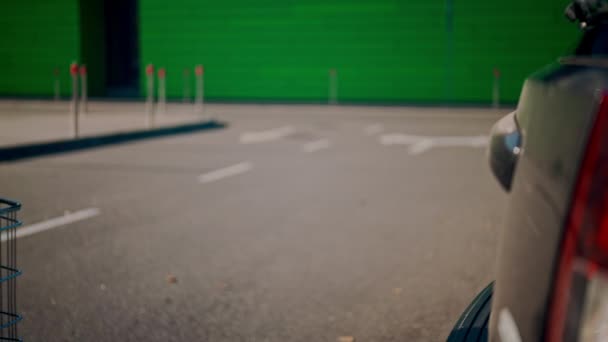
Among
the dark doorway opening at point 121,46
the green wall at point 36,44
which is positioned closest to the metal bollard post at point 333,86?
the dark doorway opening at point 121,46

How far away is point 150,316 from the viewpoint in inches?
154

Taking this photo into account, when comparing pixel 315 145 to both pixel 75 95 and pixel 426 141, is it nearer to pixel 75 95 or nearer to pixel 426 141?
pixel 426 141

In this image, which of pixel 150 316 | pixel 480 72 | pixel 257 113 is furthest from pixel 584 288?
pixel 480 72

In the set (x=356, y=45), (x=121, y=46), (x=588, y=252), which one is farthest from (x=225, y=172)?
(x=121, y=46)

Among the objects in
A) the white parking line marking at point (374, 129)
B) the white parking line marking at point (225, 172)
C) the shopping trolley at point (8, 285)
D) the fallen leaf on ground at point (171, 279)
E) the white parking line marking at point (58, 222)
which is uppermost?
the shopping trolley at point (8, 285)

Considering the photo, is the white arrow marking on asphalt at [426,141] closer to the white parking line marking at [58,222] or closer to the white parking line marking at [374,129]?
the white parking line marking at [374,129]

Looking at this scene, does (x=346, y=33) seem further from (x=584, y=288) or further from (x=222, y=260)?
(x=584, y=288)

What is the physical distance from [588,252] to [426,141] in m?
13.4

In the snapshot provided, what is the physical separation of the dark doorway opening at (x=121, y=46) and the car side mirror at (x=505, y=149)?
111 ft

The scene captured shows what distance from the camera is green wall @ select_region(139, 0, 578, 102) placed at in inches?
1091

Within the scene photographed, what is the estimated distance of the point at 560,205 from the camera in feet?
3.81

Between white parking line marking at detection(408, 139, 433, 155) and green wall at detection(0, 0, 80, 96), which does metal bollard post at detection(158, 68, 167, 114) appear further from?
green wall at detection(0, 0, 80, 96)

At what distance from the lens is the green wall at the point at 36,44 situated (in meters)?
31.5

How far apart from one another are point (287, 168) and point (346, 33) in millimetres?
19867
